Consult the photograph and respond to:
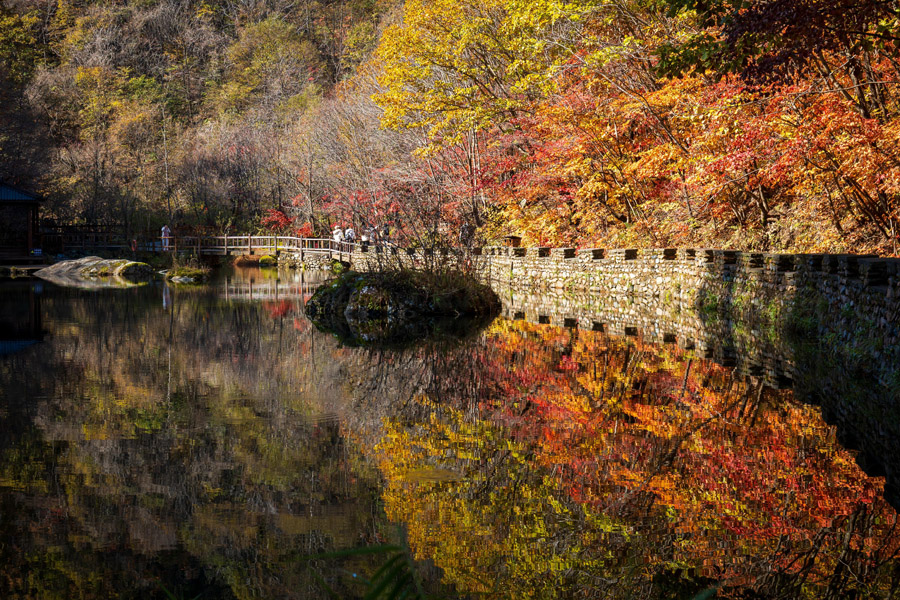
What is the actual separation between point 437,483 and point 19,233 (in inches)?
1419

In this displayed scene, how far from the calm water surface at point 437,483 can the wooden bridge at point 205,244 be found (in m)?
27.0

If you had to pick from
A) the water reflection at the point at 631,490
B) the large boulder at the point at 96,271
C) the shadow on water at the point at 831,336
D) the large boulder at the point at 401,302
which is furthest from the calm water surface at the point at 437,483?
the large boulder at the point at 96,271

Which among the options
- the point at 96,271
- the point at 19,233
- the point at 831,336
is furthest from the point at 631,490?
the point at 19,233

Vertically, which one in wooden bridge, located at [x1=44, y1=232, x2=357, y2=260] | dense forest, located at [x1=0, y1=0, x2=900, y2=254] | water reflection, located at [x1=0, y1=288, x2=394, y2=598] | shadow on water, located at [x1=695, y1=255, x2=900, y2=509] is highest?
dense forest, located at [x1=0, y1=0, x2=900, y2=254]

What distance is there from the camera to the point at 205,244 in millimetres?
46062

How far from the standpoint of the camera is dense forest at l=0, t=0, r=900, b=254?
13914 millimetres

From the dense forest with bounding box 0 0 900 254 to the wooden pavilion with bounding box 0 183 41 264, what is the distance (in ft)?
8.53

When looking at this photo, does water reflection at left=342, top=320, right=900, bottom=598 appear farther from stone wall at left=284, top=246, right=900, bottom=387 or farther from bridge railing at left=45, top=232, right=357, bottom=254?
bridge railing at left=45, top=232, right=357, bottom=254

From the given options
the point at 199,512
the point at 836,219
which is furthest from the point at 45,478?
the point at 836,219

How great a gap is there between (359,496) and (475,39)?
72.0ft

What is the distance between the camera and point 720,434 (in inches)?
288

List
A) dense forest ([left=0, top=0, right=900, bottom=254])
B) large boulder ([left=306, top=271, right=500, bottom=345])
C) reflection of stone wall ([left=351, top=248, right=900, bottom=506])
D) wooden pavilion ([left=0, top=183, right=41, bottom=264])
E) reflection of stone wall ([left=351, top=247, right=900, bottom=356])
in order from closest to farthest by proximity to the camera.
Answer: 1. reflection of stone wall ([left=351, top=248, right=900, bottom=506])
2. reflection of stone wall ([left=351, top=247, right=900, bottom=356])
3. dense forest ([left=0, top=0, right=900, bottom=254])
4. large boulder ([left=306, top=271, right=500, bottom=345])
5. wooden pavilion ([left=0, top=183, right=41, bottom=264])

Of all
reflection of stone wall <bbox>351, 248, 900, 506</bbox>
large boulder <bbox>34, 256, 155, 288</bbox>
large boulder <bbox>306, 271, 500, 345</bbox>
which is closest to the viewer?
reflection of stone wall <bbox>351, 248, 900, 506</bbox>

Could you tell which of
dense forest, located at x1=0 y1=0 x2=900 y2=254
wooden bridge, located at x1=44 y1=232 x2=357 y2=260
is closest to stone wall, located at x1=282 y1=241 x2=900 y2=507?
dense forest, located at x1=0 y1=0 x2=900 y2=254
